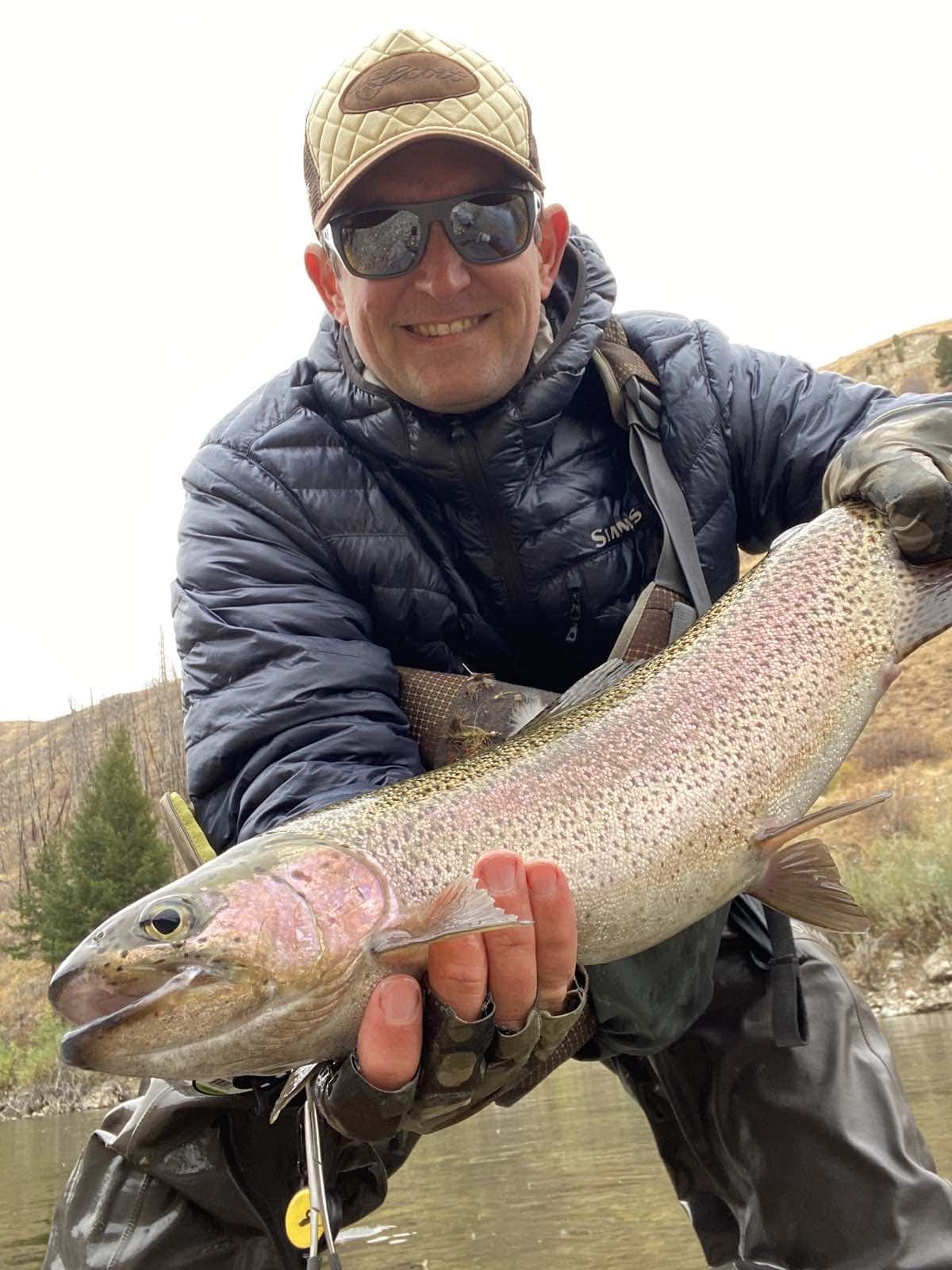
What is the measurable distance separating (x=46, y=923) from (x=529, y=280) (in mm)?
30035

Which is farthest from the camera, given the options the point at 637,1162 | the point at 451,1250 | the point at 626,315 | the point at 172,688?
the point at 172,688

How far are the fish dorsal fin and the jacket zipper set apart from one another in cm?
56

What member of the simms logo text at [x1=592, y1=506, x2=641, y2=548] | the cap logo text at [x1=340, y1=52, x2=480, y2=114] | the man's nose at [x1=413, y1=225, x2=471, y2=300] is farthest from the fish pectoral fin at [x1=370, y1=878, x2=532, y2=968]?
→ the cap logo text at [x1=340, y1=52, x2=480, y2=114]

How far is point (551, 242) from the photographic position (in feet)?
12.3

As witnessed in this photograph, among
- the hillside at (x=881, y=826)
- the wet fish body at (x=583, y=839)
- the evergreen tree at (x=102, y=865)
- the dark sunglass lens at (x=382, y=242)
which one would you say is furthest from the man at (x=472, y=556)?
the evergreen tree at (x=102, y=865)

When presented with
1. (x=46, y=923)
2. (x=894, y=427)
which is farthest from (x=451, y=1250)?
(x=46, y=923)

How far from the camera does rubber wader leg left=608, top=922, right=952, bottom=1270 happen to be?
3.27 m

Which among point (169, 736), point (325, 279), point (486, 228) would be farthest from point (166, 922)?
point (169, 736)

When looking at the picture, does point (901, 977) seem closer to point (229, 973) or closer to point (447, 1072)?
point (447, 1072)

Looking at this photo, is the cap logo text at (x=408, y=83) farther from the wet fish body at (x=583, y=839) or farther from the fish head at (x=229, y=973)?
the fish head at (x=229, y=973)

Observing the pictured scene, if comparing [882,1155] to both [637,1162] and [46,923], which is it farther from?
[46,923]

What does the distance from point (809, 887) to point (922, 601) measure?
2.46 ft

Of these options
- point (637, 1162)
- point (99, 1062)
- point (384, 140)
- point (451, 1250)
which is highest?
point (384, 140)

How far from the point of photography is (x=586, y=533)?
3.59 metres
